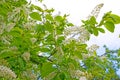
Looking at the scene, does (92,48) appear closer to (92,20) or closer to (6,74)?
(92,20)

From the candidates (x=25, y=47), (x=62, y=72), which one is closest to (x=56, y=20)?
(x=25, y=47)

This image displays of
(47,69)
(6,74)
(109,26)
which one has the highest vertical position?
(109,26)

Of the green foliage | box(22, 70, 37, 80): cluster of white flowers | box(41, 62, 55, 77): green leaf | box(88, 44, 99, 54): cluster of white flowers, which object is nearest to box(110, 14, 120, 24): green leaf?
the green foliage

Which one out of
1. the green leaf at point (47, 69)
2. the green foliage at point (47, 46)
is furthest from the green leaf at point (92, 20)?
the green leaf at point (47, 69)

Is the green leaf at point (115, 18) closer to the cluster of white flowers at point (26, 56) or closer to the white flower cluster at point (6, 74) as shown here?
the cluster of white flowers at point (26, 56)

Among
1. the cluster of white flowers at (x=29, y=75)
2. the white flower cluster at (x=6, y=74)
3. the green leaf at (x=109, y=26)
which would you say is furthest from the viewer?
the cluster of white flowers at (x=29, y=75)

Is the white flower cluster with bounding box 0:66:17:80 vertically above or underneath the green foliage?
underneath

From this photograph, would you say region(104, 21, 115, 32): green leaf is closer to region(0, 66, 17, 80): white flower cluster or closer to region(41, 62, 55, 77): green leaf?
region(41, 62, 55, 77): green leaf

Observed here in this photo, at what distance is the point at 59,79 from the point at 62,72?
0.07 m

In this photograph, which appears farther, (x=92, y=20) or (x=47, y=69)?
(x=92, y=20)

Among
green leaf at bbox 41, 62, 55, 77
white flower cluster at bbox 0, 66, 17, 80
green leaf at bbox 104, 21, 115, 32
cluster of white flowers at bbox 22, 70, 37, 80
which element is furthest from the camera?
cluster of white flowers at bbox 22, 70, 37, 80

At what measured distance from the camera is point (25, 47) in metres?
3.44

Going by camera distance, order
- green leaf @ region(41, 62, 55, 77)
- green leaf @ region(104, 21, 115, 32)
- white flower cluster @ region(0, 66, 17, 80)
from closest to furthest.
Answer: white flower cluster @ region(0, 66, 17, 80) < green leaf @ region(41, 62, 55, 77) < green leaf @ region(104, 21, 115, 32)

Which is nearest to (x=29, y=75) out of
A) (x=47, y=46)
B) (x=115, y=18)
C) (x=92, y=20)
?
(x=47, y=46)
